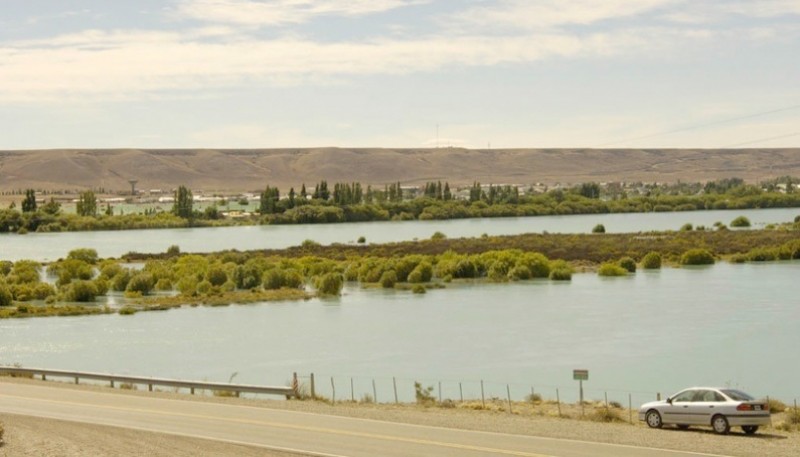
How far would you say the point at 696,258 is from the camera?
286 feet

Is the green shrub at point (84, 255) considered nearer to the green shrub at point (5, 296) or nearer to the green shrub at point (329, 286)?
the green shrub at point (5, 296)

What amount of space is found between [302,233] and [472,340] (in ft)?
319

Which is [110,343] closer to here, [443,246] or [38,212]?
[443,246]

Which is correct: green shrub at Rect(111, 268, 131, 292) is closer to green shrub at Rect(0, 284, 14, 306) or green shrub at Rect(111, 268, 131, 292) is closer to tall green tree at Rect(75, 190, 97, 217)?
green shrub at Rect(0, 284, 14, 306)

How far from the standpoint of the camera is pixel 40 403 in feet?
97.0

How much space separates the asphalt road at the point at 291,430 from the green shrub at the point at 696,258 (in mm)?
62875

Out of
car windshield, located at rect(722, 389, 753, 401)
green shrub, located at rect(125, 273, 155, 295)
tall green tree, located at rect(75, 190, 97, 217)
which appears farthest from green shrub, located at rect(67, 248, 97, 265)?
tall green tree, located at rect(75, 190, 97, 217)

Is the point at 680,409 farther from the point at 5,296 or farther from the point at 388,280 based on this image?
the point at 5,296

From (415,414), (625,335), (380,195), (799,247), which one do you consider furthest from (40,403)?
(380,195)

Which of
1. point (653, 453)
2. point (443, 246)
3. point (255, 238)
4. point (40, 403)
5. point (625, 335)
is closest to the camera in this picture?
point (653, 453)

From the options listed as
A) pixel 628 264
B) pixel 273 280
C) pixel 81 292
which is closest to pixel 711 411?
pixel 273 280

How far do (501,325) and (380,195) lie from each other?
449ft

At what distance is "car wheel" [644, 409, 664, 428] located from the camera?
972 inches

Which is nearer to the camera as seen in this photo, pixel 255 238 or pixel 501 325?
pixel 501 325
